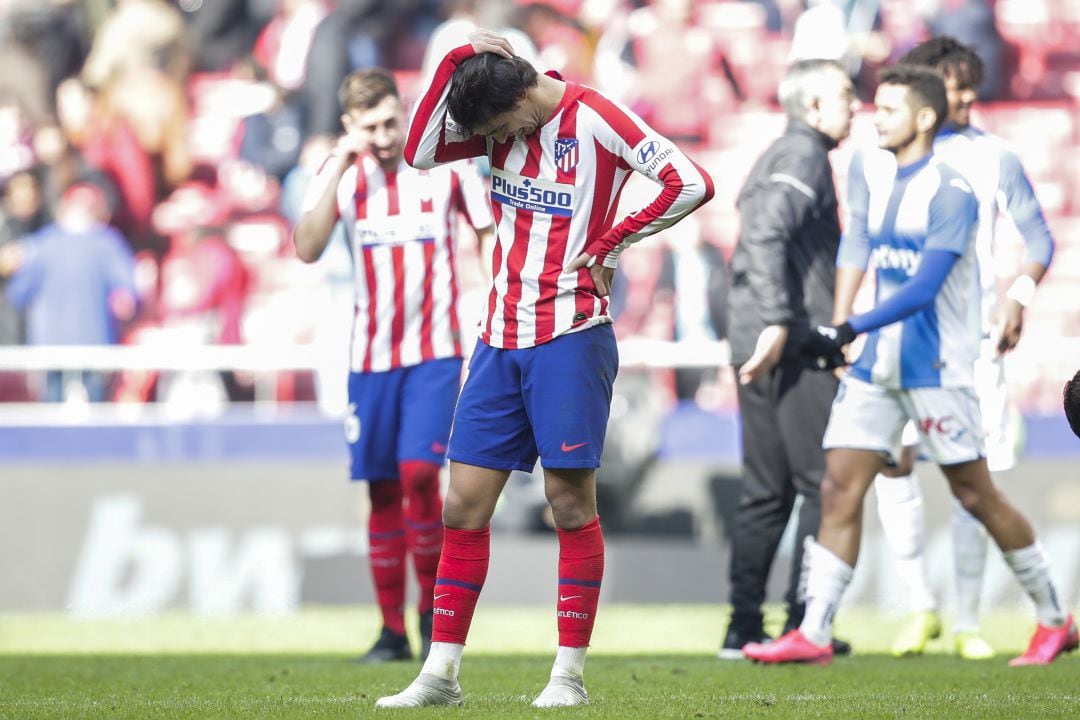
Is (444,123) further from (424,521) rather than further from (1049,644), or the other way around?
(1049,644)

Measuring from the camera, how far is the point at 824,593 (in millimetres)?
6371

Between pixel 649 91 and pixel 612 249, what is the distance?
9.70 meters

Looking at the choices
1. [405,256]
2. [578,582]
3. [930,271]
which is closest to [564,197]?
[578,582]

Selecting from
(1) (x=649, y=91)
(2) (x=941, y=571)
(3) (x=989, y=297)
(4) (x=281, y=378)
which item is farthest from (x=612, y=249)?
(1) (x=649, y=91)

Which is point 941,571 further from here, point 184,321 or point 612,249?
point 184,321

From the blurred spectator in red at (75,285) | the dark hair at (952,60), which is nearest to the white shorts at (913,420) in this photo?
the dark hair at (952,60)

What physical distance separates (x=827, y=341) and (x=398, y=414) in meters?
1.97

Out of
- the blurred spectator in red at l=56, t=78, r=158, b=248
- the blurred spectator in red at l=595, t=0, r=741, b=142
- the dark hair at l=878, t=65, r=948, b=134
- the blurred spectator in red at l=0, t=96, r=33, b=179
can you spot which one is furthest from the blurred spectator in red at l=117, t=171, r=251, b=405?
the dark hair at l=878, t=65, r=948, b=134

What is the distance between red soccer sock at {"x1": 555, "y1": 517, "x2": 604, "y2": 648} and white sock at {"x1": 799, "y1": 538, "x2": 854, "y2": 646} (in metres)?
1.56

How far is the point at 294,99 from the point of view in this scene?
14.4 metres

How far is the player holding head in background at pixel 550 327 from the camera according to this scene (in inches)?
196

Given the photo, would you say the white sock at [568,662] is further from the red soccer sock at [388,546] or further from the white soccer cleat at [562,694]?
the red soccer sock at [388,546]

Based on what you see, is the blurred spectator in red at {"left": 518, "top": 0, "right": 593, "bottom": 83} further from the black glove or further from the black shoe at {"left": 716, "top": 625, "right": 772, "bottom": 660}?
the black glove

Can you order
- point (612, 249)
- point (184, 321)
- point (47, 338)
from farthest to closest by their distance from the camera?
point (184, 321)
point (47, 338)
point (612, 249)
